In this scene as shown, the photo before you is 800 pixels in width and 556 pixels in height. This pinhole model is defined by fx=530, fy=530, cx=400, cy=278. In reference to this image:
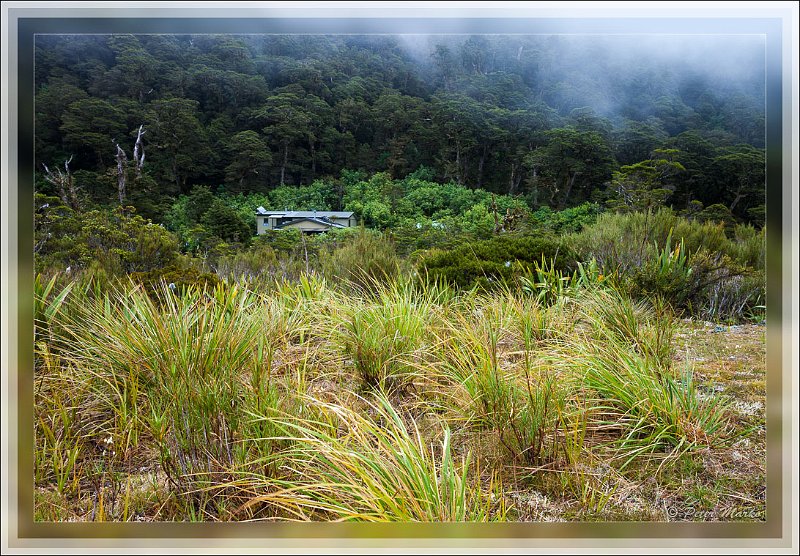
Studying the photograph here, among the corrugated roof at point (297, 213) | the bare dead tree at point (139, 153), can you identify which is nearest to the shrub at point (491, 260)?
the corrugated roof at point (297, 213)

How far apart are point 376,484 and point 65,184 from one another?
2197 millimetres

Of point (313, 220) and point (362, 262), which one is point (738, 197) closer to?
point (362, 262)

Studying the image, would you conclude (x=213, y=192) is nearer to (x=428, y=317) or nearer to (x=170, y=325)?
(x=170, y=325)

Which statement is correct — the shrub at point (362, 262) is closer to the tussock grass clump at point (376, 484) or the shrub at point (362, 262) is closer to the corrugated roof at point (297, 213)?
the corrugated roof at point (297, 213)

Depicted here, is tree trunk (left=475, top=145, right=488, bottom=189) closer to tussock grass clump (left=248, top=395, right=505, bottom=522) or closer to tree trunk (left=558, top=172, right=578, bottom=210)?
tree trunk (left=558, top=172, right=578, bottom=210)

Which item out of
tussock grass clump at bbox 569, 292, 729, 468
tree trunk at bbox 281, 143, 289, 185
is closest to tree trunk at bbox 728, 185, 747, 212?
tussock grass clump at bbox 569, 292, 729, 468

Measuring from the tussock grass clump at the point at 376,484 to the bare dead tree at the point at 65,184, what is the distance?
1755 millimetres

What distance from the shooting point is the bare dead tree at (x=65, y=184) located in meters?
2.50

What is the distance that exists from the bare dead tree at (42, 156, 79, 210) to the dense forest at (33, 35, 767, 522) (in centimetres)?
2

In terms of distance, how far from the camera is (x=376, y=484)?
152 cm

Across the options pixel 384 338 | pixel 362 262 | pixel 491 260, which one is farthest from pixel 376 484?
pixel 491 260

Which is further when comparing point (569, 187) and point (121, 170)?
point (569, 187)

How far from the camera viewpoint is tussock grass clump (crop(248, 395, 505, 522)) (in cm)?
154
